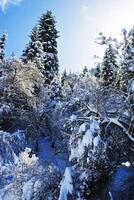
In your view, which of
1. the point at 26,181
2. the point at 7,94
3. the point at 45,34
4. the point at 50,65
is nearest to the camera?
the point at 26,181

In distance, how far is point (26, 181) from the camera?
1767 centimetres

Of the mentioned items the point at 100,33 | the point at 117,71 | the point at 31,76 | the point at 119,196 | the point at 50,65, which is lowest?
the point at 119,196

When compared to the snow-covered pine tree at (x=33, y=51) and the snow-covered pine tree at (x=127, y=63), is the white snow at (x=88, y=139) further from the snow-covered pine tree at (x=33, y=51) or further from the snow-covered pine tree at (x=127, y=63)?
the snow-covered pine tree at (x=33, y=51)

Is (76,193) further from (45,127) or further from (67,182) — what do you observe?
(45,127)

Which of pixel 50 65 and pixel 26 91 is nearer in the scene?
pixel 26 91

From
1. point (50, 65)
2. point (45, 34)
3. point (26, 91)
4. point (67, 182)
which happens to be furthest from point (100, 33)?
point (45, 34)

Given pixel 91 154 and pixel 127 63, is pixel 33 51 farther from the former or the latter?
pixel 91 154

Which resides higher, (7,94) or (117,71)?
(7,94)

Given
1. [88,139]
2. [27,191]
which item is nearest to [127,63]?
[88,139]

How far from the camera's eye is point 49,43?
4191 cm

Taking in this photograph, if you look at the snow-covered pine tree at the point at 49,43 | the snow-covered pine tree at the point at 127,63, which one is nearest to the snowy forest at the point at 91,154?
the snow-covered pine tree at the point at 127,63

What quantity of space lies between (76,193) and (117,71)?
541cm

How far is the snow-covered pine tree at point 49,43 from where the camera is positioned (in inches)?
1563

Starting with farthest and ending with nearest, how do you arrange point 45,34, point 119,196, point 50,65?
point 45,34 → point 50,65 → point 119,196
